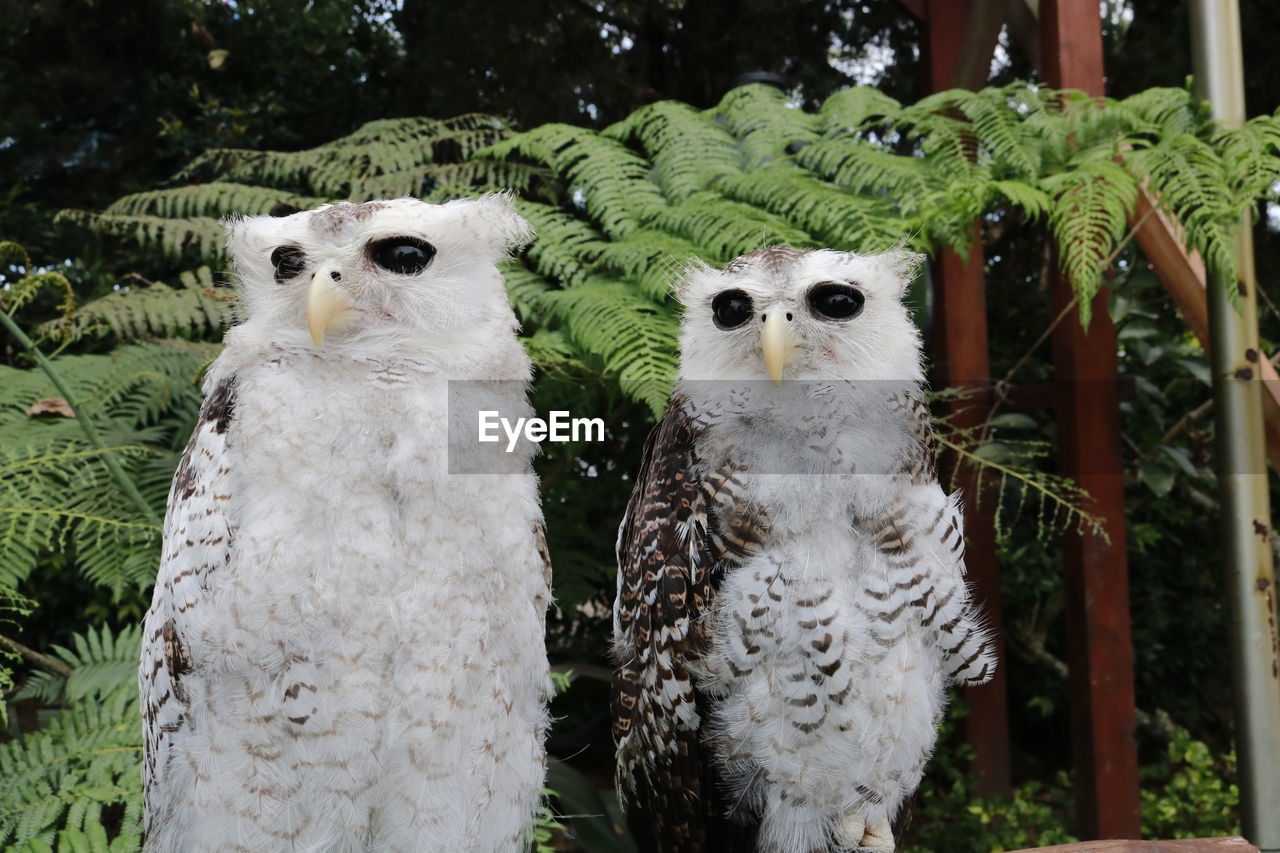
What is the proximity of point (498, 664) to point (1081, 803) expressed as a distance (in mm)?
2458

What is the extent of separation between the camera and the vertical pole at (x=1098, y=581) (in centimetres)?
264

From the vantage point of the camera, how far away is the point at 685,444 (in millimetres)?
1344

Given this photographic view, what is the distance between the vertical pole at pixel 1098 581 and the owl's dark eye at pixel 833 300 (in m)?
1.71

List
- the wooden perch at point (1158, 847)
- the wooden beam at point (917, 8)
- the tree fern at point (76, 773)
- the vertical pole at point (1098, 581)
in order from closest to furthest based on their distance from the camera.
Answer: the wooden perch at point (1158, 847)
the tree fern at point (76, 773)
the vertical pole at point (1098, 581)
the wooden beam at point (917, 8)

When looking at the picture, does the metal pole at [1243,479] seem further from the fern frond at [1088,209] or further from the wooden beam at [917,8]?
the wooden beam at [917,8]

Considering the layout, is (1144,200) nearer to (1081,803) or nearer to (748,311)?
(748,311)

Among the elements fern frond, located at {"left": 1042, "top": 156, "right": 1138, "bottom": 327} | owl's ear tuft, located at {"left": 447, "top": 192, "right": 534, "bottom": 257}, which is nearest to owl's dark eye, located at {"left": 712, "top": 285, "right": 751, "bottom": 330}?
owl's ear tuft, located at {"left": 447, "top": 192, "right": 534, "bottom": 257}

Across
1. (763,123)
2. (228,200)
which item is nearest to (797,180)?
(763,123)

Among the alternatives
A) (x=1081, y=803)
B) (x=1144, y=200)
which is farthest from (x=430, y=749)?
(x=1081, y=803)

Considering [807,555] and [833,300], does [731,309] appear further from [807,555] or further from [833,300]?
[807,555]

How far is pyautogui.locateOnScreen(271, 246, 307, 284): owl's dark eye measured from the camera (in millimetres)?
1133

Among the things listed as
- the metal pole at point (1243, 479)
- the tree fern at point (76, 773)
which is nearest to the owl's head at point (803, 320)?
the tree fern at point (76, 773)

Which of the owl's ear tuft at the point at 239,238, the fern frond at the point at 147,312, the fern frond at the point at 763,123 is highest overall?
the fern frond at the point at 763,123

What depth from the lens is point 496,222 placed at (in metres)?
1.21
